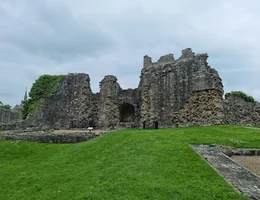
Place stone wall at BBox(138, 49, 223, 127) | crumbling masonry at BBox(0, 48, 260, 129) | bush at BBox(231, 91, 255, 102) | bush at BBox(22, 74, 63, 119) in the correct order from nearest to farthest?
1. crumbling masonry at BBox(0, 48, 260, 129)
2. stone wall at BBox(138, 49, 223, 127)
3. bush at BBox(231, 91, 255, 102)
4. bush at BBox(22, 74, 63, 119)

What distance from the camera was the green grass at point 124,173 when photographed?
23.4 feet

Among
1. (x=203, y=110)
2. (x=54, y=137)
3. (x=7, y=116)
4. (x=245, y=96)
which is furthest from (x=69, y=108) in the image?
(x=245, y=96)

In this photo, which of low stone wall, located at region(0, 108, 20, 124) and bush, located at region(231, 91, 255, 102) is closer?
bush, located at region(231, 91, 255, 102)

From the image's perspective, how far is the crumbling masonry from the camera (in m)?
23.9

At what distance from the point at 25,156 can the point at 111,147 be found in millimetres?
5769

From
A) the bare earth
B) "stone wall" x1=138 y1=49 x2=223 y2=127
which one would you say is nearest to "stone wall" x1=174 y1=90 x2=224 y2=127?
"stone wall" x1=138 y1=49 x2=223 y2=127

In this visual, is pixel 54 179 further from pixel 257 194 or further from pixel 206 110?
pixel 206 110

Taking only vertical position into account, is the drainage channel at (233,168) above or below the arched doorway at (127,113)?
below

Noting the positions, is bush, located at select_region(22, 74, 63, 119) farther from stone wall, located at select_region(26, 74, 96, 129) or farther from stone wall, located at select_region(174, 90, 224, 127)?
stone wall, located at select_region(174, 90, 224, 127)

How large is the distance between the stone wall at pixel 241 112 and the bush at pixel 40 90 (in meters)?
20.9

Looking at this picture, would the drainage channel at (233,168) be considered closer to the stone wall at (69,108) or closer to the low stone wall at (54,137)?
the low stone wall at (54,137)

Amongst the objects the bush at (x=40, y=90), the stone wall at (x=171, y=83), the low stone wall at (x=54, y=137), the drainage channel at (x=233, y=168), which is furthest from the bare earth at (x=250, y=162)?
the bush at (x=40, y=90)

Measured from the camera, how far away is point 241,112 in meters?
27.5

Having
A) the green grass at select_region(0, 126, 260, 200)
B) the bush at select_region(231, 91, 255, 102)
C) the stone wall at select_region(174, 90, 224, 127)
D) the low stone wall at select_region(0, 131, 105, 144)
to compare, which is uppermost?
the bush at select_region(231, 91, 255, 102)
